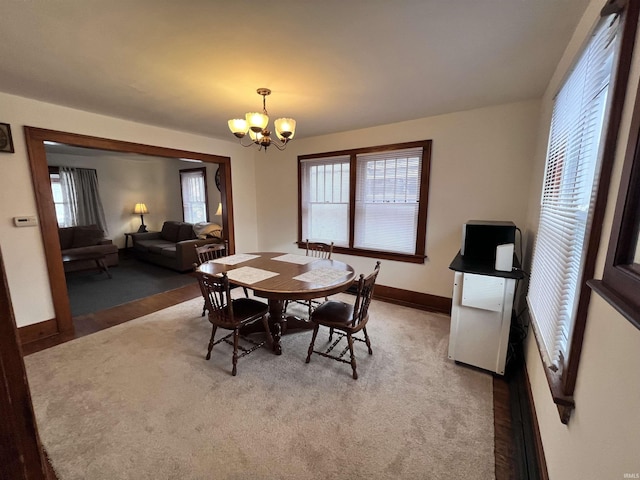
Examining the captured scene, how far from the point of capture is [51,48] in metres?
1.67

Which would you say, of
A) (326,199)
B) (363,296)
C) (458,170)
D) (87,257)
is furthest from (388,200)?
(87,257)

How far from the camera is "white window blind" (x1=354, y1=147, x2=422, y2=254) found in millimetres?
3359

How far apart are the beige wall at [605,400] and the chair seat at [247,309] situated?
2.00 m

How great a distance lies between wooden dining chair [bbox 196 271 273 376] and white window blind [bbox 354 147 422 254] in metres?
1.93

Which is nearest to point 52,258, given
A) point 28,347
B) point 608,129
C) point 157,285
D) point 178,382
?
point 28,347

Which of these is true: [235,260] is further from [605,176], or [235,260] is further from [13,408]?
[605,176]

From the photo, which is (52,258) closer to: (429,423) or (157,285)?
(157,285)

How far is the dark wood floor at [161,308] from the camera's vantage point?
1.47 metres

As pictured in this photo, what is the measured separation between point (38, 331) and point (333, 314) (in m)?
2.99

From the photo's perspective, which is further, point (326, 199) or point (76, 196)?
point (76, 196)

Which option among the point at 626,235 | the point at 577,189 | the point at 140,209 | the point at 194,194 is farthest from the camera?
the point at 140,209

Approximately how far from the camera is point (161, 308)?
344 cm

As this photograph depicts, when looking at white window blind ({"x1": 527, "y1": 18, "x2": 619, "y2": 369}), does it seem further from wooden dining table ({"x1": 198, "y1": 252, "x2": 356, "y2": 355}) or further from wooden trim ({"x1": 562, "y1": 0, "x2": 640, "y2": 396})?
wooden dining table ({"x1": 198, "y1": 252, "x2": 356, "y2": 355})

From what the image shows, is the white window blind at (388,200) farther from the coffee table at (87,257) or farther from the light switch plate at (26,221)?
the coffee table at (87,257)
